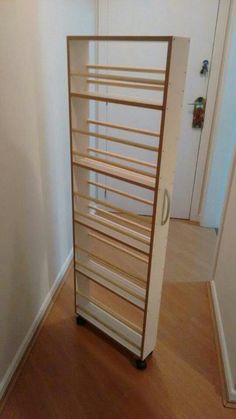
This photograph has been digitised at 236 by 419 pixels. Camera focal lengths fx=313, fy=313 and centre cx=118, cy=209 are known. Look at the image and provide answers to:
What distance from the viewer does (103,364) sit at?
180 centimetres

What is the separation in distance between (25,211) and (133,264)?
125cm

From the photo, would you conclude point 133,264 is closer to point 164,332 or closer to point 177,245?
point 177,245

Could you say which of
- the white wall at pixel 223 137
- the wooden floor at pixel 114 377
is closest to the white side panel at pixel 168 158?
the wooden floor at pixel 114 377

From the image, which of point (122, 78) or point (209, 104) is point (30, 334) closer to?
point (122, 78)

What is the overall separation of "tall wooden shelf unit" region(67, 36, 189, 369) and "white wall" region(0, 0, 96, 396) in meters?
0.25

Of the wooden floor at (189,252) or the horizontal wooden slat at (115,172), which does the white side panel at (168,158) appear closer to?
the horizontal wooden slat at (115,172)

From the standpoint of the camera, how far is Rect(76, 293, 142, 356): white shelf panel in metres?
1.75

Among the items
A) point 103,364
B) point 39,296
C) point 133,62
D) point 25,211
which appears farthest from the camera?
point 133,62

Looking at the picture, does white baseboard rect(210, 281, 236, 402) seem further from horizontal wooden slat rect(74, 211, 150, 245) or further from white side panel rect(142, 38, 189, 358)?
horizontal wooden slat rect(74, 211, 150, 245)

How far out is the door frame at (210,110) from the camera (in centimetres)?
262

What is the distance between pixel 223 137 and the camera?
290cm

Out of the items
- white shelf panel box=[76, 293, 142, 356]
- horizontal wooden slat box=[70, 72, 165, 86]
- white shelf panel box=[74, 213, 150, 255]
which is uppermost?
horizontal wooden slat box=[70, 72, 165, 86]

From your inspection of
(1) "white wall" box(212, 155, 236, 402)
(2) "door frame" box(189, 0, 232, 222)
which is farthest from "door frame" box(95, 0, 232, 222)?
(1) "white wall" box(212, 155, 236, 402)

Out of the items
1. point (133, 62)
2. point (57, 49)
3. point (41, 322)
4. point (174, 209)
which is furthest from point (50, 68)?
point (174, 209)
